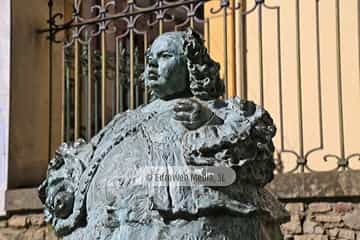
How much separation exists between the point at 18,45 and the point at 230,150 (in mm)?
5339

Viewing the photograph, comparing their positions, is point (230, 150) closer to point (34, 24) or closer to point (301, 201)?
point (301, 201)

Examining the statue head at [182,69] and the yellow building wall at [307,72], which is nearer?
the statue head at [182,69]

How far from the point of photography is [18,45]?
25.9 feet

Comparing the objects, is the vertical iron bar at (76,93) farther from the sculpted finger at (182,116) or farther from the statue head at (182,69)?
the sculpted finger at (182,116)

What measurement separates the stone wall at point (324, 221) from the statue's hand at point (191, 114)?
341cm

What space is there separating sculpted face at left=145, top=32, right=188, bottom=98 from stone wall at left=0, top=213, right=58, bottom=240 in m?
4.40

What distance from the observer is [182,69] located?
3.01m

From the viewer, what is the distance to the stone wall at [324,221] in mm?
6090

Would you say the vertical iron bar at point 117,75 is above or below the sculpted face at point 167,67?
above

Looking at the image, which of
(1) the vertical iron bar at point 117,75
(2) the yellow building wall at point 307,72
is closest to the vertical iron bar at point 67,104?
(1) the vertical iron bar at point 117,75

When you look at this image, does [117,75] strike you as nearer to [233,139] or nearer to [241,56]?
[241,56]

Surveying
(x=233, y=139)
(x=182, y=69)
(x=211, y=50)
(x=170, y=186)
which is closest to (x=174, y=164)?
(x=170, y=186)

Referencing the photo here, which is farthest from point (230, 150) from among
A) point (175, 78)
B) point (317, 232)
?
point (317, 232)

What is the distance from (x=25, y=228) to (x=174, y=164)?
15.8 ft
